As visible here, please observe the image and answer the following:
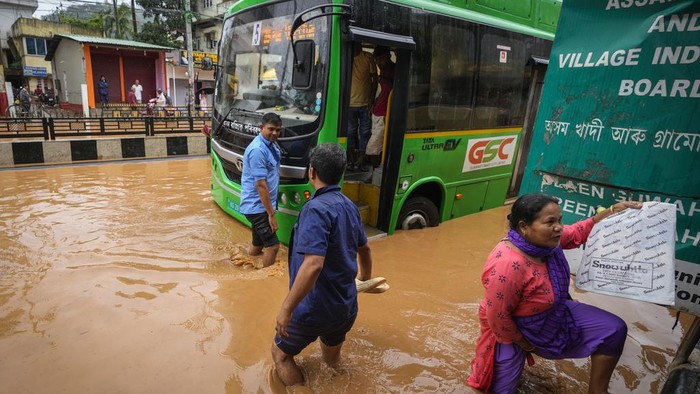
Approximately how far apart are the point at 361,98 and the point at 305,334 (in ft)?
12.1

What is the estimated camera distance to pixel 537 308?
2.28 meters

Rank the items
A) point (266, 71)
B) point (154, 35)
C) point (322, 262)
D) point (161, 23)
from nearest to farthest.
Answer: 1. point (322, 262)
2. point (266, 71)
3. point (154, 35)
4. point (161, 23)

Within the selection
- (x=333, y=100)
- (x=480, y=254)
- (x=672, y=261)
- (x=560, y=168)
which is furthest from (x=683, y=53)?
(x=480, y=254)

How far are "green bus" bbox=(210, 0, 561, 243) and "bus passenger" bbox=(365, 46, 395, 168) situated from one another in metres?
0.25

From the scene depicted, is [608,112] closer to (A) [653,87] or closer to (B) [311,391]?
Result: (A) [653,87]

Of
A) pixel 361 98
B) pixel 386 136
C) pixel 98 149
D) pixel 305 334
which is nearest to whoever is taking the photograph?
pixel 305 334

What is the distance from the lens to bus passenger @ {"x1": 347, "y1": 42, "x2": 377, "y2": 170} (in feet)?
17.6

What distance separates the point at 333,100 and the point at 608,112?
2.44m

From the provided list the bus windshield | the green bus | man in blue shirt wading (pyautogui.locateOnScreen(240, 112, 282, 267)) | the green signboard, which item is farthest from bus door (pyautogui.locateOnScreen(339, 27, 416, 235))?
the green signboard

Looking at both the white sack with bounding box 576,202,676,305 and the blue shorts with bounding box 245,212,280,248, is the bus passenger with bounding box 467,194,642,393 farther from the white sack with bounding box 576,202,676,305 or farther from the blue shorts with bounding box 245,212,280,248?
the blue shorts with bounding box 245,212,280,248

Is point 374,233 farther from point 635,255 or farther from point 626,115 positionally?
point 635,255

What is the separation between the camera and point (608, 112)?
2.66 meters

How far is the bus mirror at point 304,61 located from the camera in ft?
12.7

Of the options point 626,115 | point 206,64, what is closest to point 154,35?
point 206,64
